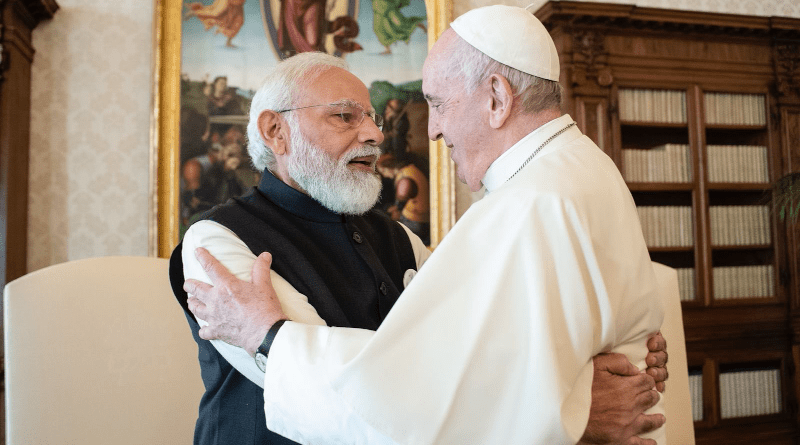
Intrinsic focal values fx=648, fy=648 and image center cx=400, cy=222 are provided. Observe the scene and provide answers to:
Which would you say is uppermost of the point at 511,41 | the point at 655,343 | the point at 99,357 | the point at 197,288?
the point at 511,41

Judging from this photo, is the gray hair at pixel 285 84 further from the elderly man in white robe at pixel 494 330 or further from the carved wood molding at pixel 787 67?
the carved wood molding at pixel 787 67

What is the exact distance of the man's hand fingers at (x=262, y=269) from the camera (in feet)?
5.16

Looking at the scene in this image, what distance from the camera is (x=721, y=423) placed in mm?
4879

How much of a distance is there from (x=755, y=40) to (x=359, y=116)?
4223mm

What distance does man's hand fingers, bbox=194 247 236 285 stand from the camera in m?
1.58

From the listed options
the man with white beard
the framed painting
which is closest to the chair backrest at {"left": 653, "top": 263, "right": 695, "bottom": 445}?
the man with white beard

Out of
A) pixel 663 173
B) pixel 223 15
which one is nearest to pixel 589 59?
pixel 663 173

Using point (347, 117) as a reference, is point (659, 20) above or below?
above

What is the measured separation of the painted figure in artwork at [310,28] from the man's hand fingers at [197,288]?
3128mm

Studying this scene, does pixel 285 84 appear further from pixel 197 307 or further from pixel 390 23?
pixel 390 23

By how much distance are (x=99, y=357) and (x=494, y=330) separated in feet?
5.03

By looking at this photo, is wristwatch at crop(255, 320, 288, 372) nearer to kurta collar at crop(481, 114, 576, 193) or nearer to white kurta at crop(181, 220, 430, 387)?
white kurta at crop(181, 220, 430, 387)

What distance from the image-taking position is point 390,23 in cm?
469

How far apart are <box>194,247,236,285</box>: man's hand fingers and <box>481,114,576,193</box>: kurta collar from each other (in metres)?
0.70
